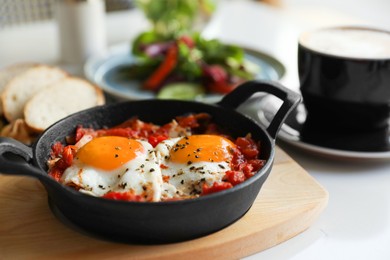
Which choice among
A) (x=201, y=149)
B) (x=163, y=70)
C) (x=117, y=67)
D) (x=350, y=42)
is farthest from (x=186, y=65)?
(x=201, y=149)

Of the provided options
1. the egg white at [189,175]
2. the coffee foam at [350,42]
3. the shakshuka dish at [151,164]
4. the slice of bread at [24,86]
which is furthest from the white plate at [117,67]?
the egg white at [189,175]

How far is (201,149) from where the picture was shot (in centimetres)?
153

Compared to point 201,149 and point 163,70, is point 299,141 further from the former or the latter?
point 163,70

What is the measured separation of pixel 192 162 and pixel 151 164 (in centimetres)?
12

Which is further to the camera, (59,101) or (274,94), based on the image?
(59,101)

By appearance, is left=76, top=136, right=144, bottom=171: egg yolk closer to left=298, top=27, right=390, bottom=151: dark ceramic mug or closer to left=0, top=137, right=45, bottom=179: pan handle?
left=0, top=137, right=45, bottom=179: pan handle

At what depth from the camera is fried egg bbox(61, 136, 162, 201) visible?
1380mm

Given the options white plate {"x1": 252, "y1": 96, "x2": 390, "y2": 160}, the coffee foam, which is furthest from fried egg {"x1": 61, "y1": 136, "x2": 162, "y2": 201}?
the coffee foam

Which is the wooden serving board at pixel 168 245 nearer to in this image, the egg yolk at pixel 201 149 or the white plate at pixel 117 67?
the egg yolk at pixel 201 149

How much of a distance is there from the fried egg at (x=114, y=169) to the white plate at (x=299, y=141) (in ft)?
1.94

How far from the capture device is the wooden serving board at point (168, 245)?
1343 millimetres

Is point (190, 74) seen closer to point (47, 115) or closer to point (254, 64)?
point (254, 64)

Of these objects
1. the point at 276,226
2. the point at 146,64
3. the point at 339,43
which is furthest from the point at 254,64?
the point at 276,226

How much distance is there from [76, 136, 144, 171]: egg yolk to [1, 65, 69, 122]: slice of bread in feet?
2.13
